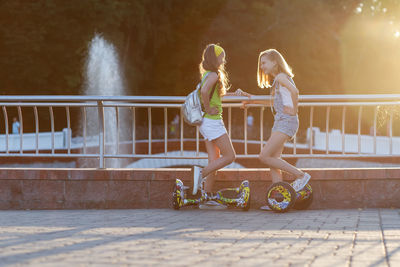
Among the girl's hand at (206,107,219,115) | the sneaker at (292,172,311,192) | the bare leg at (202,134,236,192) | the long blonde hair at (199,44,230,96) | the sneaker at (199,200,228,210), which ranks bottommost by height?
the sneaker at (199,200,228,210)

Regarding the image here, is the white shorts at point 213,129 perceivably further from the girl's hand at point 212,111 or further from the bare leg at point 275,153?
the bare leg at point 275,153

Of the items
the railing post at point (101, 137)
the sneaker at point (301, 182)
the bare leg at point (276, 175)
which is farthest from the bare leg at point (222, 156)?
the railing post at point (101, 137)

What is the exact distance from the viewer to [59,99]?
8914mm

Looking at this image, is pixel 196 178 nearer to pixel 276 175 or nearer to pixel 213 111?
pixel 213 111

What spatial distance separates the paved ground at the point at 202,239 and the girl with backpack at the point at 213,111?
1.52 feet

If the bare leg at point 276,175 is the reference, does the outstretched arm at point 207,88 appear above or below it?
above

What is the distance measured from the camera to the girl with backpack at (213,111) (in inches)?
310

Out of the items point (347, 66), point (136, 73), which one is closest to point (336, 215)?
point (136, 73)

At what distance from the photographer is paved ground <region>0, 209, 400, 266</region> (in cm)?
482

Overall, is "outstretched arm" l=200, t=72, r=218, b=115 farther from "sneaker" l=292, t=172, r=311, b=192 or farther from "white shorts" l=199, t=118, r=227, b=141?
"sneaker" l=292, t=172, r=311, b=192

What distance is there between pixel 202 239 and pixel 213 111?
2.44 m

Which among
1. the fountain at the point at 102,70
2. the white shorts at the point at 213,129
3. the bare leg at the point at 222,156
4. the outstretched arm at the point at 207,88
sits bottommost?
the bare leg at the point at 222,156

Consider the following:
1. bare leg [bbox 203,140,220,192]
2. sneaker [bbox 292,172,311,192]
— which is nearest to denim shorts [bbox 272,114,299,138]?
sneaker [bbox 292,172,311,192]

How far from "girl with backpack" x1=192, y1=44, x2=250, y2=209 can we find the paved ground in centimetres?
46
